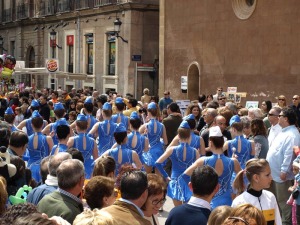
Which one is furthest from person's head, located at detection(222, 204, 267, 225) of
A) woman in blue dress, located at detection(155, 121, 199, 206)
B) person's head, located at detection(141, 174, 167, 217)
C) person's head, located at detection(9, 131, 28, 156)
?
woman in blue dress, located at detection(155, 121, 199, 206)

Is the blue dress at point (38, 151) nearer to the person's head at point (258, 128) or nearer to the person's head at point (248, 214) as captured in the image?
the person's head at point (258, 128)

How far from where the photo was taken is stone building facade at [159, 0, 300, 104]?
20.2 metres

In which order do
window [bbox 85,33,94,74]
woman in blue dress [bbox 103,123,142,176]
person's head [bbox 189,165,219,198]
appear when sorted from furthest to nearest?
window [bbox 85,33,94,74]
woman in blue dress [bbox 103,123,142,176]
person's head [bbox 189,165,219,198]

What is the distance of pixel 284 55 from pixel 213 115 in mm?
9735

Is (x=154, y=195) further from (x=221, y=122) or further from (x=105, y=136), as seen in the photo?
(x=105, y=136)

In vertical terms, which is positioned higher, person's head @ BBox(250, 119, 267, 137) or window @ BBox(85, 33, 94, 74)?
window @ BBox(85, 33, 94, 74)

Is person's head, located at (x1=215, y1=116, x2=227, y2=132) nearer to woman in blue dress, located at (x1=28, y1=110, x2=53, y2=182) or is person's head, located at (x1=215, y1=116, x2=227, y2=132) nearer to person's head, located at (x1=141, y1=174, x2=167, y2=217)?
woman in blue dress, located at (x1=28, y1=110, x2=53, y2=182)

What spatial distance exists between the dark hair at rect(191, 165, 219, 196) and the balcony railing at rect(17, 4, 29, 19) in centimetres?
3951

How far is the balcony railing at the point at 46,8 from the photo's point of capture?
131 feet

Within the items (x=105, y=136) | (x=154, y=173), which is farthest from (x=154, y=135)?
(x=154, y=173)

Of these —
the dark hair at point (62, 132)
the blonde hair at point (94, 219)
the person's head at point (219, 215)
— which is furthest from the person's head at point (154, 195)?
the dark hair at point (62, 132)

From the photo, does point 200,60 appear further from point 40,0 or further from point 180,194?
point 40,0

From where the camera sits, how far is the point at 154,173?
8.48 m

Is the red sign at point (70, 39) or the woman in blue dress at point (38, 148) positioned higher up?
the red sign at point (70, 39)
